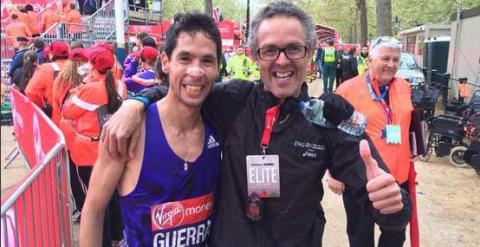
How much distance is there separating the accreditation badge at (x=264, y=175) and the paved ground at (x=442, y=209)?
3.40 m

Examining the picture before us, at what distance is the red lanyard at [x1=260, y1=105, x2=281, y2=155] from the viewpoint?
6.32 ft

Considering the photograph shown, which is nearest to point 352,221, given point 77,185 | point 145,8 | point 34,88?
point 77,185

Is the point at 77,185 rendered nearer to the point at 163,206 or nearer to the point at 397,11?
the point at 163,206

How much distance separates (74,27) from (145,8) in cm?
1089

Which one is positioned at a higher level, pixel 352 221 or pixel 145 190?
pixel 145 190

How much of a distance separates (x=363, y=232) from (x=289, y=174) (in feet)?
7.73

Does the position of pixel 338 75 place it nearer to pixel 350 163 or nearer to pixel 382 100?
pixel 382 100

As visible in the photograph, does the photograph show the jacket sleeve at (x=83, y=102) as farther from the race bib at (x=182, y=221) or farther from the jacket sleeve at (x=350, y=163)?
the jacket sleeve at (x=350, y=163)

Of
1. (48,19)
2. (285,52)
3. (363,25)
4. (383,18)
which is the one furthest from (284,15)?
(363,25)

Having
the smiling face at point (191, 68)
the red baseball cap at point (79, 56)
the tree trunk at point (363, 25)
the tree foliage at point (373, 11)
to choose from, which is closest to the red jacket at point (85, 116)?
the red baseball cap at point (79, 56)

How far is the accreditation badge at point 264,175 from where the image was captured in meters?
1.90

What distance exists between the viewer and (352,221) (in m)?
4.07

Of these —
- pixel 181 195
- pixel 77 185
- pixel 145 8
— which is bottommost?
pixel 77 185

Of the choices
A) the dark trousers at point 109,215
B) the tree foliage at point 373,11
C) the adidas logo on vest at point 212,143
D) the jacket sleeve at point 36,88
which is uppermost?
the tree foliage at point 373,11
